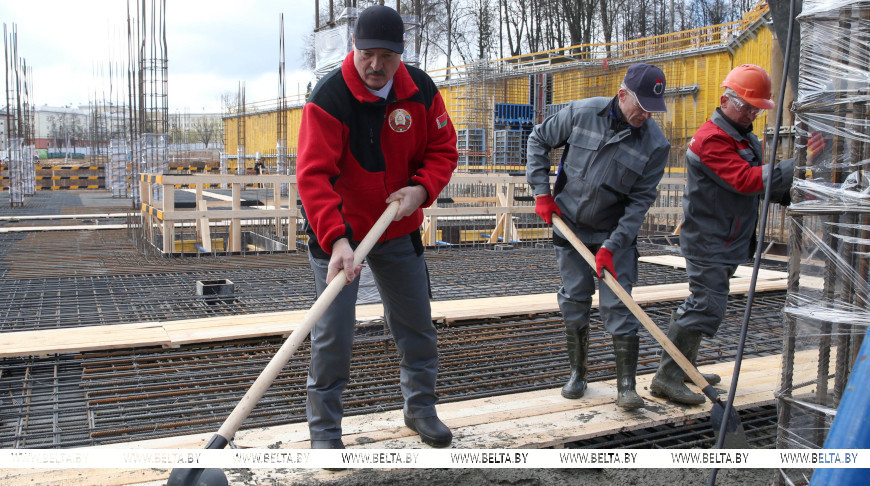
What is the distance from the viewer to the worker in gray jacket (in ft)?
11.5

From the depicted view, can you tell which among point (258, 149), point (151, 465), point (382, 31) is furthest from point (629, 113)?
point (258, 149)

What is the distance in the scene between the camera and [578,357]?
3.73 metres

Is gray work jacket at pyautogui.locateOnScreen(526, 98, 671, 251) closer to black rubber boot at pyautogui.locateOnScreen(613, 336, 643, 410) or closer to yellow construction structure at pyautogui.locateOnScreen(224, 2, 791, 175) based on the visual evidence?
black rubber boot at pyautogui.locateOnScreen(613, 336, 643, 410)

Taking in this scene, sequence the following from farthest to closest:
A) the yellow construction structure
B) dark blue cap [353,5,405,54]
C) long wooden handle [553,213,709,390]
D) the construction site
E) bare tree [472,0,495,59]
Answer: bare tree [472,0,495,59]
the yellow construction structure
long wooden handle [553,213,709,390]
dark blue cap [353,5,405,54]
the construction site

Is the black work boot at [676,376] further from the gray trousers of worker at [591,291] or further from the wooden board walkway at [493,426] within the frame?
the gray trousers of worker at [591,291]

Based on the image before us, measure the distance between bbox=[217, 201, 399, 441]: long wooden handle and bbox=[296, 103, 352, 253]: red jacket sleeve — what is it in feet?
0.40

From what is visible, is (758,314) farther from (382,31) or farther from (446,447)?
(382,31)

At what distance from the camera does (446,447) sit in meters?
2.99

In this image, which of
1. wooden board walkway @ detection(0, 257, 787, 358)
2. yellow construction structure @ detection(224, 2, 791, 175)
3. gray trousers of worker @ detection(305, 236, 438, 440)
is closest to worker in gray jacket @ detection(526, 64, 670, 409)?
gray trousers of worker @ detection(305, 236, 438, 440)

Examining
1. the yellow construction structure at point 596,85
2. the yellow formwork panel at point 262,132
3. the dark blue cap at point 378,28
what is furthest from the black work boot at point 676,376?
the yellow formwork panel at point 262,132

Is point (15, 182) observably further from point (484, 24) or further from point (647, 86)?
point (484, 24)

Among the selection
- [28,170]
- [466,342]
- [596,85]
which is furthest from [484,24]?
[466,342]

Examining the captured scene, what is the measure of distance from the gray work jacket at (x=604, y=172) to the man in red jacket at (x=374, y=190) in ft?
2.78

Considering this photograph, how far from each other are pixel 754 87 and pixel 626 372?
156 cm
